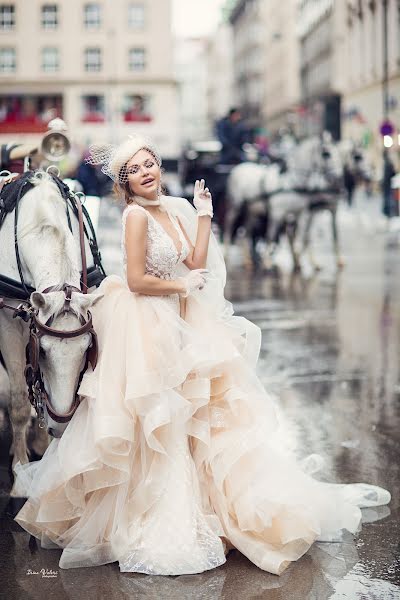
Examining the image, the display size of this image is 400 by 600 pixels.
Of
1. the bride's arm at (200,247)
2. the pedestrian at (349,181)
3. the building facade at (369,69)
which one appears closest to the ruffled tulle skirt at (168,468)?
the bride's arm at (200,247)

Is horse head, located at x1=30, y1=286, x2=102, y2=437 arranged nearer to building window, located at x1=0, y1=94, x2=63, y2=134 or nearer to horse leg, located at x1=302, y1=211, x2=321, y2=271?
horse leg, located at x1=302, y1=211, x2=321, y2=271

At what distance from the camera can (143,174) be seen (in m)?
5.01

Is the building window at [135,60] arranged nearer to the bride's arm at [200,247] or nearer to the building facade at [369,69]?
the building facade at [369,69]

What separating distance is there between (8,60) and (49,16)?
161 inches

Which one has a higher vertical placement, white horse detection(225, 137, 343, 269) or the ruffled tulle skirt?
white horse detection(225, 137, 343, 269)

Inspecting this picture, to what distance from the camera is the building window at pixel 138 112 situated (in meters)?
65.2

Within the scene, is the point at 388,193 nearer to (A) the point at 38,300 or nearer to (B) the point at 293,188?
(B) the point at 293,188

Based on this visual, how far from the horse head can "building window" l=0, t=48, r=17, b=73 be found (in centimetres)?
6485

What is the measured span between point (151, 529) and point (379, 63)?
1813 inches

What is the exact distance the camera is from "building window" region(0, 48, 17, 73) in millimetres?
66625

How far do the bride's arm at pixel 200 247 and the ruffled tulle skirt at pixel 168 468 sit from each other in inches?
10.4

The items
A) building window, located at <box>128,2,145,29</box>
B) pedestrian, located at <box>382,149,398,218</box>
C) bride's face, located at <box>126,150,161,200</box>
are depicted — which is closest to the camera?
bride's face, located at <box>126,150,161,200</box>

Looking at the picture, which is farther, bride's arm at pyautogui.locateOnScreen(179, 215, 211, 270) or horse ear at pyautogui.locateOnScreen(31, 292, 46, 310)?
bride's arm at pyautogui.locateOnScreen(179, 215, 211, 270)

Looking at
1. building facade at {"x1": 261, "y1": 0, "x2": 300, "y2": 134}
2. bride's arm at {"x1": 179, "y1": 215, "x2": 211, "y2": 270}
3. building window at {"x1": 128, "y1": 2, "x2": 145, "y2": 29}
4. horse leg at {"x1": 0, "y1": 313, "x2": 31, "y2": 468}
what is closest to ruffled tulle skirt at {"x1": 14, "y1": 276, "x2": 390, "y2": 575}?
bride's arm at {"x1": 179, "y1": 215, "x2": 211, "y2": 270}
